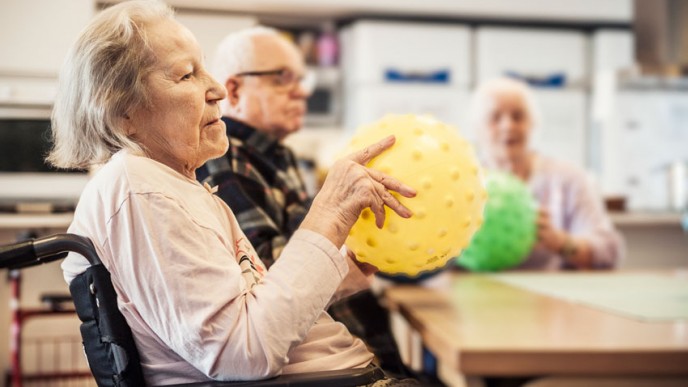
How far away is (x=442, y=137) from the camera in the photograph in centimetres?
94

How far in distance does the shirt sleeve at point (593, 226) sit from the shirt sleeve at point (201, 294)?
1.90 metres

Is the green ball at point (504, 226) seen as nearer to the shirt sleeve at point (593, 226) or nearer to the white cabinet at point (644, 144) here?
the shirt sleeve at point (593, 226)

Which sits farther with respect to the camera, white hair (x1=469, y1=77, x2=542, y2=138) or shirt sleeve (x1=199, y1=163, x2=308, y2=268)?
white hair (x1=469, y1=77, x2=542, y2=138)

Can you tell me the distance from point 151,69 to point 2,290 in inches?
107

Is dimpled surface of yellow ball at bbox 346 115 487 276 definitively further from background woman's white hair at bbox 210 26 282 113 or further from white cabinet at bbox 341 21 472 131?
white cabinet at bbox 341 21 472 131

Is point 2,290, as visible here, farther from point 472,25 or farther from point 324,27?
point 472,25

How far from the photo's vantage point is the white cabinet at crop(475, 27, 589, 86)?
14.8 feet

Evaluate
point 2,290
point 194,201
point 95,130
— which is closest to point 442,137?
point 194,201

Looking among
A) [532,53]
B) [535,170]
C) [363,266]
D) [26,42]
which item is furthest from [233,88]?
[532,53]

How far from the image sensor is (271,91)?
138 centimetres

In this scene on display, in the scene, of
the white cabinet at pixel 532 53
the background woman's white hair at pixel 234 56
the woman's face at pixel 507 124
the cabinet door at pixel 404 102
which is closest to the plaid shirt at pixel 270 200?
the background woman's white hair at pixel 234 56

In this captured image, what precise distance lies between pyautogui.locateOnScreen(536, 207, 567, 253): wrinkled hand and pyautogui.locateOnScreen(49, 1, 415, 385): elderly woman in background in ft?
4.64

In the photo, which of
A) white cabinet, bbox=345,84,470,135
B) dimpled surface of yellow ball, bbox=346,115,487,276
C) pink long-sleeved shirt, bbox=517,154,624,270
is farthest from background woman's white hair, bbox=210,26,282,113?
white cabinet, bbox=345,84,470,135

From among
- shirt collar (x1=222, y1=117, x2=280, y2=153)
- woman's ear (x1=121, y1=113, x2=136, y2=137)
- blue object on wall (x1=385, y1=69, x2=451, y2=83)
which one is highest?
blue object on wall (x1=385, y1=69, x2=451, y2=83)
